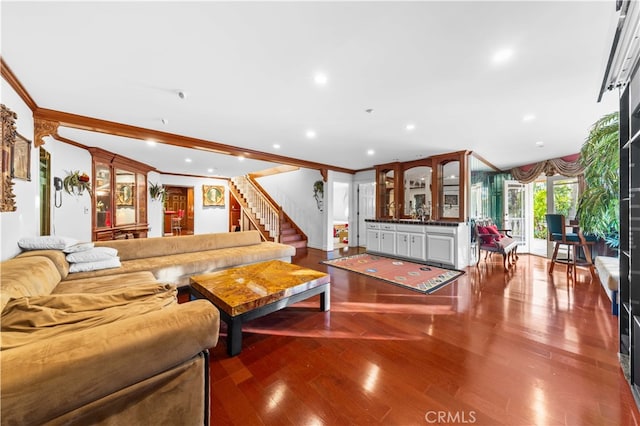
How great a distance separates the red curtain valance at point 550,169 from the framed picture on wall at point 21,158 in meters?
8.18

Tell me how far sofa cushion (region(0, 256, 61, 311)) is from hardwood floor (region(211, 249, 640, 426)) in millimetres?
1345

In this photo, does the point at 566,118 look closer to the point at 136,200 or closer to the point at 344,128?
the point at 344,128

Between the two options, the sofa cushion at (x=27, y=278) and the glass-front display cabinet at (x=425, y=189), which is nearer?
the sofa cushion at (x=27, y=278)

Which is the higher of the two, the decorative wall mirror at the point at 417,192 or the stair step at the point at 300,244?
the decorative wall mirror at the point at 417,192

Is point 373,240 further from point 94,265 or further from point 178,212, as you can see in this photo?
point 178,212

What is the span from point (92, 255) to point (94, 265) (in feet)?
0.41

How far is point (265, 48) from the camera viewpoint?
71.4 inches

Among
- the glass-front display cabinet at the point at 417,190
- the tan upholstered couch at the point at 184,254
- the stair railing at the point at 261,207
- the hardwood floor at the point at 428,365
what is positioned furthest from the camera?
the stair railing at the point at 261,207

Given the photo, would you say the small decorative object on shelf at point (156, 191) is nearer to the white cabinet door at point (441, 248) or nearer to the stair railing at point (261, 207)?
the stair railing at point (261, 207)

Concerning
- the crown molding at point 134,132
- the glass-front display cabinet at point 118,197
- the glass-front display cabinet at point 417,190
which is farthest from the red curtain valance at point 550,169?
the glass-front display cabinet at point 118,197

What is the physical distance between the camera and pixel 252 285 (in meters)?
2.47

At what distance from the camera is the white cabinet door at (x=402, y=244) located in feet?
17.6

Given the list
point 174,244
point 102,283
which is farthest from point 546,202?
point 102,283

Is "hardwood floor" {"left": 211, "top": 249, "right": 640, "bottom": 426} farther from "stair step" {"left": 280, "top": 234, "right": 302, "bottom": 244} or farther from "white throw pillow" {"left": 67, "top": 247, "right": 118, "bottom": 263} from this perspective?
"stair step" {"left": 280, "top": 234, "right": 302, "bottom": 244}
